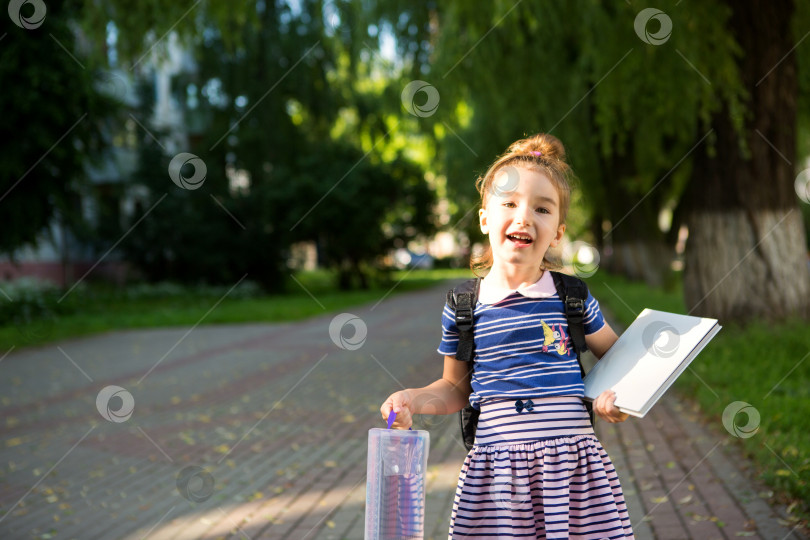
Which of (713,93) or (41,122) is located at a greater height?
(41,122)

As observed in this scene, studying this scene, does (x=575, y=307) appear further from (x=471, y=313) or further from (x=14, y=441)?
(x=14, y=441)

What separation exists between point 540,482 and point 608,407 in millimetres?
283

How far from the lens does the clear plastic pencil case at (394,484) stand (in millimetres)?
1993

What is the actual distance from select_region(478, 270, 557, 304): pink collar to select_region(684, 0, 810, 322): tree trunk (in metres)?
6.32

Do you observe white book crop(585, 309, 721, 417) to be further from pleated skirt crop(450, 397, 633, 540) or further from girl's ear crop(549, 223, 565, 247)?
girl's ear crop(549, 223, 565, 247)

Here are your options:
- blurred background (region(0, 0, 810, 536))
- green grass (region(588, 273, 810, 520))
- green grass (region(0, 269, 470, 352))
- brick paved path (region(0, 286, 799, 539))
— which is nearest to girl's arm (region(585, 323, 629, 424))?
blurred background (region(0, 0, 810, 536))

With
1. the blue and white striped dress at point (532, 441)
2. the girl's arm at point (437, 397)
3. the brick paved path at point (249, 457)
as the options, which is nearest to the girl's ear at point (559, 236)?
the blue and white striped dress at point (532, 441)

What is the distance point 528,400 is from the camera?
2260 mm

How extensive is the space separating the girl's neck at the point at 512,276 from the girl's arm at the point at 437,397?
0.25 m

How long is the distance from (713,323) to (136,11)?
703 cm

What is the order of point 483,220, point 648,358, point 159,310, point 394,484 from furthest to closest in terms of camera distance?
1. point 159,310
2. point 483,220
3. point 648,358
4. point 394,484

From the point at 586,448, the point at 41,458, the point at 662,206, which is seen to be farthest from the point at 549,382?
the point at 662,206

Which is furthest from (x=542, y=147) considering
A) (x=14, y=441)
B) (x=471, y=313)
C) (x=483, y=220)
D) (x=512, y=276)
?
(x=14, y=441)

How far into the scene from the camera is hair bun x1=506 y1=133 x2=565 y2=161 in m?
2.38
